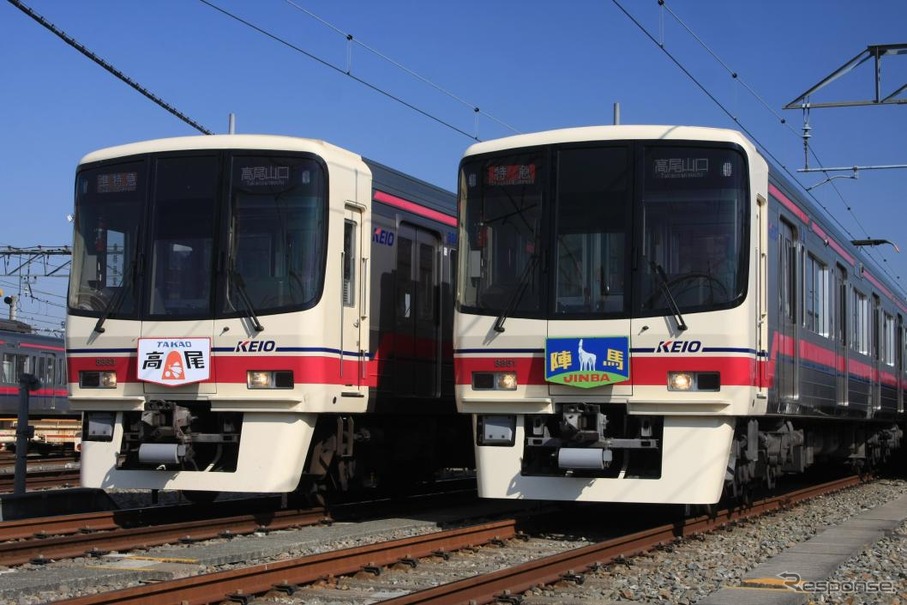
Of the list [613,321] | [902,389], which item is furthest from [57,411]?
[613,321]

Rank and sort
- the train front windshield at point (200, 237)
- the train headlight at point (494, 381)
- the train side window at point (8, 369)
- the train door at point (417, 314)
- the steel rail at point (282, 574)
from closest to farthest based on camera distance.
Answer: the steel rail at point (282, 574)
the train headlight at point (494, 381)
the train front windshield at point (200, 237)
the train door at point (417, 314)
the train side window at point (8, 369)

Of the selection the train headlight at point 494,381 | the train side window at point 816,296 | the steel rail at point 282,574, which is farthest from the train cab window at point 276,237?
the train side window at point 816,296

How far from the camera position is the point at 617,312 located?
10242 mm

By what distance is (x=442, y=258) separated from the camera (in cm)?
1423

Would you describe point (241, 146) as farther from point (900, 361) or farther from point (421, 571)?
point (900, 361)

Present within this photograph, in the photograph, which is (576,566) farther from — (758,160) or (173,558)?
(758,160)

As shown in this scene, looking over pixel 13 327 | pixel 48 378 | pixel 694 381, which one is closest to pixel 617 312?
pixel 694 381

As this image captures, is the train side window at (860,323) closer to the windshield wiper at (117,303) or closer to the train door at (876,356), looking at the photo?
the train door at (876,356)

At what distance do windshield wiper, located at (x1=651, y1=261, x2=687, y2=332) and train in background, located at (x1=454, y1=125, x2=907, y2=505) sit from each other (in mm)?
26

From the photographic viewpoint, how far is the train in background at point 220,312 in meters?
10.7

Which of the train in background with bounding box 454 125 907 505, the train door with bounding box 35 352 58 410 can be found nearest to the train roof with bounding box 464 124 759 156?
the train in background with bounding box 454 125 907 505

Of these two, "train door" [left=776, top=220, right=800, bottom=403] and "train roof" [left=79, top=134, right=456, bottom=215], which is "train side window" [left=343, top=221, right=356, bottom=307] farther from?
"train door" [left=776, top=220, right=800, bottom=403]

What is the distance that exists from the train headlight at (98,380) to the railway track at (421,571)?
3.52 m

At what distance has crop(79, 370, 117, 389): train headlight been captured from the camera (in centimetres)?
1110
